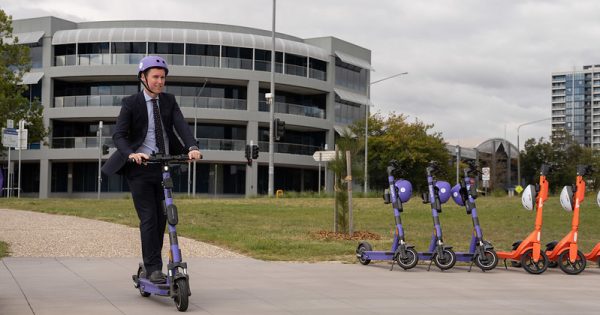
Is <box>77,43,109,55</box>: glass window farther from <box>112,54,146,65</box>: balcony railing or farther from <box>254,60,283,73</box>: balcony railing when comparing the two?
<box>254,60,283,73</box>: balcony railing

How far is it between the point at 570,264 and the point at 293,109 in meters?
50.4

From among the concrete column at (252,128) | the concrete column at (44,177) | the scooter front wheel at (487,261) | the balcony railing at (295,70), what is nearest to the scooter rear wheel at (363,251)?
the scooter front wheel at (487,261)

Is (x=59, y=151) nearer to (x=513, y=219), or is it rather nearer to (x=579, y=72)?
(x=513, y=219)

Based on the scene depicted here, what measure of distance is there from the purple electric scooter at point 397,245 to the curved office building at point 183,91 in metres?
44.0

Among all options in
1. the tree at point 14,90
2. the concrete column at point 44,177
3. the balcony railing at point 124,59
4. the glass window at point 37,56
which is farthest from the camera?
the glass window at point 37,56

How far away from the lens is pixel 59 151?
56.8 metres

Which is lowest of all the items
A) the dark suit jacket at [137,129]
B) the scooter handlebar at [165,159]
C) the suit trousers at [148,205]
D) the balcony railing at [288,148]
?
the suit trousers at [148,205]

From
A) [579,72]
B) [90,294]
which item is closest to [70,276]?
[90,294]

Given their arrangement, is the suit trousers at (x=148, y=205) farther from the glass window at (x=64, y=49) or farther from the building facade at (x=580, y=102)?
the building facade at (x=580, y=102)

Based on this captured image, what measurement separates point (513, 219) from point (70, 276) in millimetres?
16636

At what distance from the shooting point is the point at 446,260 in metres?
9.73

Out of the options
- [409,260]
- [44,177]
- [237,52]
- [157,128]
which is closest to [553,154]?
[237,52]

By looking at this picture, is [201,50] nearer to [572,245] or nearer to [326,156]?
[326,156]

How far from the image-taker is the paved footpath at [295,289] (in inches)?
260
